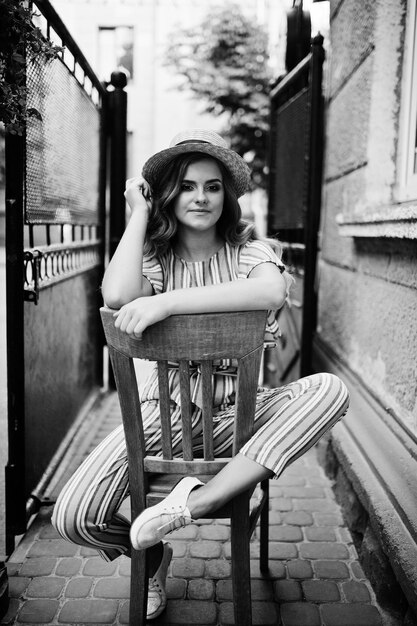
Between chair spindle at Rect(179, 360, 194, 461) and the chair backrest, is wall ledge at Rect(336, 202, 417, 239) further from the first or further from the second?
chair spindle at Rect(179, 360, 194, 461)

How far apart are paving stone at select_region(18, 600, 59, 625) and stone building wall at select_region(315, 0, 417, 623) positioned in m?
1.23

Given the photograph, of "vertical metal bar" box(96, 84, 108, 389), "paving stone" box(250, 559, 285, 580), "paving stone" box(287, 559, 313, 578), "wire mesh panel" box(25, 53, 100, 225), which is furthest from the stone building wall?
"vertical metal bar" box(96, 84, 108, 389)

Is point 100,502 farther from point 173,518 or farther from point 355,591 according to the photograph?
point 355,591

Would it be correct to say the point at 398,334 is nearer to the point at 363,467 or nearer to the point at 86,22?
A: the point at 363,467

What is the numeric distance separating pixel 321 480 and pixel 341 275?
1.32 m

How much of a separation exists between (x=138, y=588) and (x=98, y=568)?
2.53 feet

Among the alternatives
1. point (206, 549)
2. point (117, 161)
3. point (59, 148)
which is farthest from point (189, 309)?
point (117, 161)

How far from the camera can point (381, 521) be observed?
8.00ft

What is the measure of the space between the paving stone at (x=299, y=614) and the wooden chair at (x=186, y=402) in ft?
1.42

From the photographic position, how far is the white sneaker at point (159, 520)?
5.73 ft

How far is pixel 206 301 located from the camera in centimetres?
185

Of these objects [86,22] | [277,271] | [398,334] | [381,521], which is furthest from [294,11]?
[86,22]

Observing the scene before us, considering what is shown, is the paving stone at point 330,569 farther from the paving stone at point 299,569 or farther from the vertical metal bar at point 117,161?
the vertical metal bar at point 117,161

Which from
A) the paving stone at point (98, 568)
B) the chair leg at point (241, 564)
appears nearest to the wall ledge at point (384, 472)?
the chair leg at point (241, 564)
